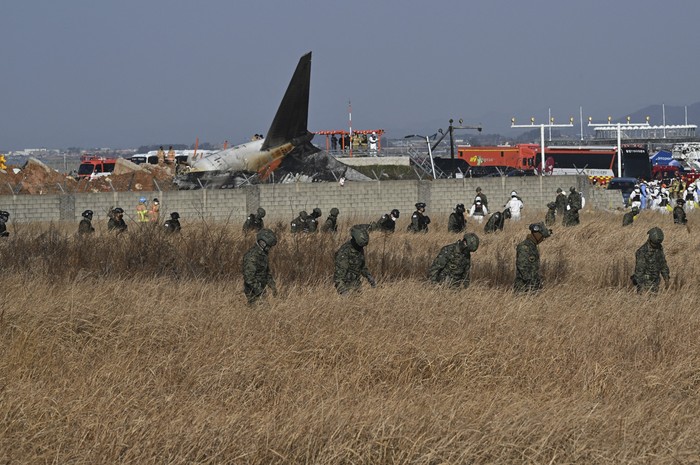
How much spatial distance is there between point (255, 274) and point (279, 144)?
27.0 metres

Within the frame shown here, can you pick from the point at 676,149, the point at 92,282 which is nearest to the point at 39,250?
the point at 92,282

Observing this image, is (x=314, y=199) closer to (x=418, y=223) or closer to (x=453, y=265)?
(x=418, y=223)

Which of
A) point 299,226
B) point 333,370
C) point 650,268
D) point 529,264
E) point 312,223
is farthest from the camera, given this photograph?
point 312,223

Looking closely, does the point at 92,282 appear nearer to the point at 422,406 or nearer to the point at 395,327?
the point at 395,327

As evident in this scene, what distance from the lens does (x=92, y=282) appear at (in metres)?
13.7

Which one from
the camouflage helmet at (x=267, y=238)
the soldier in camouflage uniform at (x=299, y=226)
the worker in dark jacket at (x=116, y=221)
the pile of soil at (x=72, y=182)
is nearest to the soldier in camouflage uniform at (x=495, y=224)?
the soldier in camouflage uniform at (x=299, y=226)

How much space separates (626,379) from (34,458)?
5.29 metres

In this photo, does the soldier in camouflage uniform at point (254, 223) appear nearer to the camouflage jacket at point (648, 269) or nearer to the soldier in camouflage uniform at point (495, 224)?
the soldier in camouflage uniform at point (495, 224)

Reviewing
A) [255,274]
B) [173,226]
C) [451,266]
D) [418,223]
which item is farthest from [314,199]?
[255,274]

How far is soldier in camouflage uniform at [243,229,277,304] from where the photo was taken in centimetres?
1249

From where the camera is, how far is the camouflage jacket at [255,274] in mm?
12492

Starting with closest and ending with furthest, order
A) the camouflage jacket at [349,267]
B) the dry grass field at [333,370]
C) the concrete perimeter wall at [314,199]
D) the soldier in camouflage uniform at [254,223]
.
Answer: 1. the dry grass field at [333,370]
2. the camouflage jacket at [349,267]
3. the soldier in camouflage uniform at [254,223]
4. the concrete perimeter wall at [314,199]

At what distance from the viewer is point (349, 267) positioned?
13250 millimetres

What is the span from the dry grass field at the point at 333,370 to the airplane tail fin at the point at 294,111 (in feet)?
75.5
